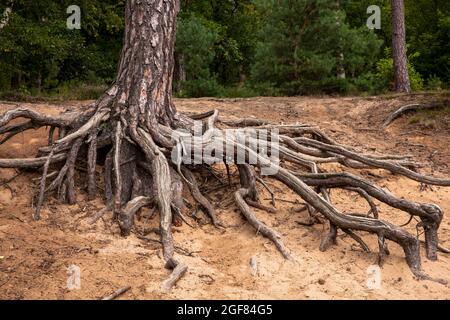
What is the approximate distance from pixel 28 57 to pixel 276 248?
14.4 meters

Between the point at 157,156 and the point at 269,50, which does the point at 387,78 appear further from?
the point at 157,156

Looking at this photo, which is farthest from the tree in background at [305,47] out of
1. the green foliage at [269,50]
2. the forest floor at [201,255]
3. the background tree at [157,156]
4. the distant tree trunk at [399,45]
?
the background tree at [157,156]

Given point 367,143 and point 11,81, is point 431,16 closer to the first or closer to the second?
point 367,143

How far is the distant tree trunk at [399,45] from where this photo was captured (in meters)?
11.6

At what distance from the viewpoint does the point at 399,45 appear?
1170cm

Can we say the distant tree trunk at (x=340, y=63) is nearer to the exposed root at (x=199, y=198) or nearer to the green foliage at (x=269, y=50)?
the green foliage at (x=269, y=50)

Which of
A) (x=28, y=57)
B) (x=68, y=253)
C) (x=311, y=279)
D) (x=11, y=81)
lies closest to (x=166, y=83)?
(x=68, y=253)

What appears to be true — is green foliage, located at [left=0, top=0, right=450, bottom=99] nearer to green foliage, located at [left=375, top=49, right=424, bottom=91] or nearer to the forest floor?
green foliage, located at [left=375, top=49, right=424, bottom=91]

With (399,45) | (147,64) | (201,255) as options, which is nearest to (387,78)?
(399,45)

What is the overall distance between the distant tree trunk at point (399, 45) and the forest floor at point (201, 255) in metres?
5.70

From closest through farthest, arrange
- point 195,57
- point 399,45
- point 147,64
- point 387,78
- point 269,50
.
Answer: point 147,64
point 399,45
point 269,50
point 387,78
point 195,57

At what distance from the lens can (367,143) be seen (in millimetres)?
8062

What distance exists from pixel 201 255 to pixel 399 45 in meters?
8.57

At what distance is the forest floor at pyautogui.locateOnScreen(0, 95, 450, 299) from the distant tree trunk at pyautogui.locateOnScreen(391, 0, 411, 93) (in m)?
5.70
